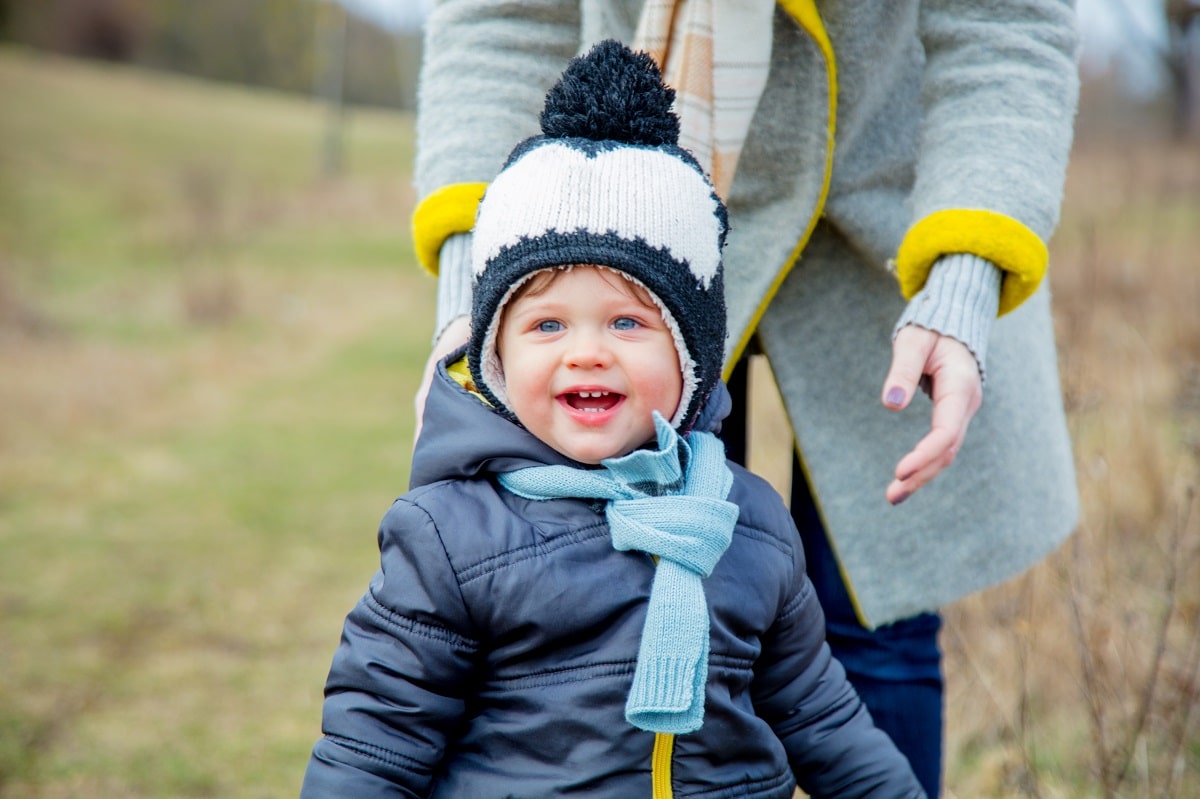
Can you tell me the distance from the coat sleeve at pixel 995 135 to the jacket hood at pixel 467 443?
0.53 meters

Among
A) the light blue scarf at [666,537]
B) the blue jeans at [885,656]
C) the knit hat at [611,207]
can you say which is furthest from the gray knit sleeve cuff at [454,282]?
the blue jeans at [885,656]

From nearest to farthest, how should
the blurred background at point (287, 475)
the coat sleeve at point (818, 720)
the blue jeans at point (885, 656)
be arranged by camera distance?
the coat sleeve at point (818, 720) < the blue jeans at point (885, 656) < the blurred background at point (287, 475)

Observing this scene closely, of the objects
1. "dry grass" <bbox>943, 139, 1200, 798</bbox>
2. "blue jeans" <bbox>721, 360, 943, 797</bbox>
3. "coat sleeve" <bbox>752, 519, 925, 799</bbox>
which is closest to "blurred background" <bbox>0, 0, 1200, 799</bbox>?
"dry grass" <bbox>943, 139, 1200, 798</bbox>

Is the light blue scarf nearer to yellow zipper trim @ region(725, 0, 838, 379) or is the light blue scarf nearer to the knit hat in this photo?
the knit hat

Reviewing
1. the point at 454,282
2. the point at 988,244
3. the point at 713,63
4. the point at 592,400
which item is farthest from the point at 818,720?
the point at 713,63

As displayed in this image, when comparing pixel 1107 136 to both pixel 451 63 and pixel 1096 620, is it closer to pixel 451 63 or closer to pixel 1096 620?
pixel 1096 620

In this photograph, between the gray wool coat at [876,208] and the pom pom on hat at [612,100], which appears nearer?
the pom pom on hat at [612,100]

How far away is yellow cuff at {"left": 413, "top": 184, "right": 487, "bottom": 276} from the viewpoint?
156 cm

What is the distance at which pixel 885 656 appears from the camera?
1807 mm

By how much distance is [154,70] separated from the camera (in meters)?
25.1

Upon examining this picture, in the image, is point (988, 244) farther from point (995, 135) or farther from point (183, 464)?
point (183, 464)

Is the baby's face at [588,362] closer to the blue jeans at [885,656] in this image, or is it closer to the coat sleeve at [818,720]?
the coat sleeve at [818,720]

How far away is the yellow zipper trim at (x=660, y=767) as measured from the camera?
1.30 meters

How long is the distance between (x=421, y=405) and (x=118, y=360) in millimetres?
6222
